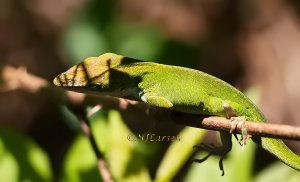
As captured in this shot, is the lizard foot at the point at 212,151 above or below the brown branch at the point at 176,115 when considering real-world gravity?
below

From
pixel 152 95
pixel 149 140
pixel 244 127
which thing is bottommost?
pixel 149 140

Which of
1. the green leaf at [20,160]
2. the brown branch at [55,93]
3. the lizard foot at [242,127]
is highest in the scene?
→ the lizard foot at [242,127]

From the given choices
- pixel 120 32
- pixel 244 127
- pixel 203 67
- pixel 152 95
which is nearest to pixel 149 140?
pixel 152 95

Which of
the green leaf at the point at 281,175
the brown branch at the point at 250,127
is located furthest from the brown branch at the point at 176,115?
the green leaf at the point at 281,175

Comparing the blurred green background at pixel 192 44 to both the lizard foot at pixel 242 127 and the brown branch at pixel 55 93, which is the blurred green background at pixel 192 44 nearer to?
the brown branch at pixel 55 93

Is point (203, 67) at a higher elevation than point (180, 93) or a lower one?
lower

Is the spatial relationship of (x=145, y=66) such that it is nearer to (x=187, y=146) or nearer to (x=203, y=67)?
(x=187, y=146)

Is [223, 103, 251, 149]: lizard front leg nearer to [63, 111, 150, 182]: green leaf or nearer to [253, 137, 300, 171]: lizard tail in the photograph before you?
[253, 137, 300, 171]: lizard tail
